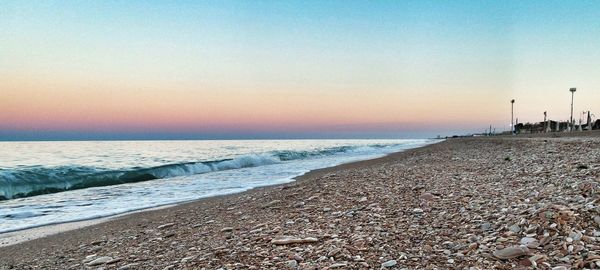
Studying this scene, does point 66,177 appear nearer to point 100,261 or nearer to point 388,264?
point 100,261

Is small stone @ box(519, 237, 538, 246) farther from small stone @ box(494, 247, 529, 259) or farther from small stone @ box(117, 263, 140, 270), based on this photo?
small stone @ box(117, 263, 140, 270)

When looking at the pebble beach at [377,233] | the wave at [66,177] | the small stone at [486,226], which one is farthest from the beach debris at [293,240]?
the wave at [66,177]

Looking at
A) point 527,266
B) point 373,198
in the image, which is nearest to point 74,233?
point 373,198

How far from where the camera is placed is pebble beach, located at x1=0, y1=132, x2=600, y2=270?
11.7ft

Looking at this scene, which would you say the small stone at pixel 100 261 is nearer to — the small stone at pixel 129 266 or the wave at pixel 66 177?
the small stone at pixel 129 266

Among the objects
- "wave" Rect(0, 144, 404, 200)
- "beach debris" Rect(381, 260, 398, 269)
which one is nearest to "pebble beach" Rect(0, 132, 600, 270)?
"beach debris" Rect(381, 260, 398, 269)

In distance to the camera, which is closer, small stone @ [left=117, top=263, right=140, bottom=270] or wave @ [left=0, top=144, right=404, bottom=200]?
small stone @ [left=117, top=263, right=140, bottom=270]

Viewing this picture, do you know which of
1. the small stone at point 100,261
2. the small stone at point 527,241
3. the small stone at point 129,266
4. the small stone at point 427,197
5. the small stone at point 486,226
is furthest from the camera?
the small stone at point 427,197

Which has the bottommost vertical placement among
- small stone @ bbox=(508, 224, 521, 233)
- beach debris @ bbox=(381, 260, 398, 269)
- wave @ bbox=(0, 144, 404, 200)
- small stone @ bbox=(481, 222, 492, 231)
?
wave @ bbox=(0, 144, 404, 200)

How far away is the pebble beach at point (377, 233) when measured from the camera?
141 inches

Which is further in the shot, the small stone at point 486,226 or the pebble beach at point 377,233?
the small stone at point 486,226

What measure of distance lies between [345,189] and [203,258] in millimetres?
4776

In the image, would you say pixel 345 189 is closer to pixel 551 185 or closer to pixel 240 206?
pixel 240 206

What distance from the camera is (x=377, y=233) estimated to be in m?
4.62
